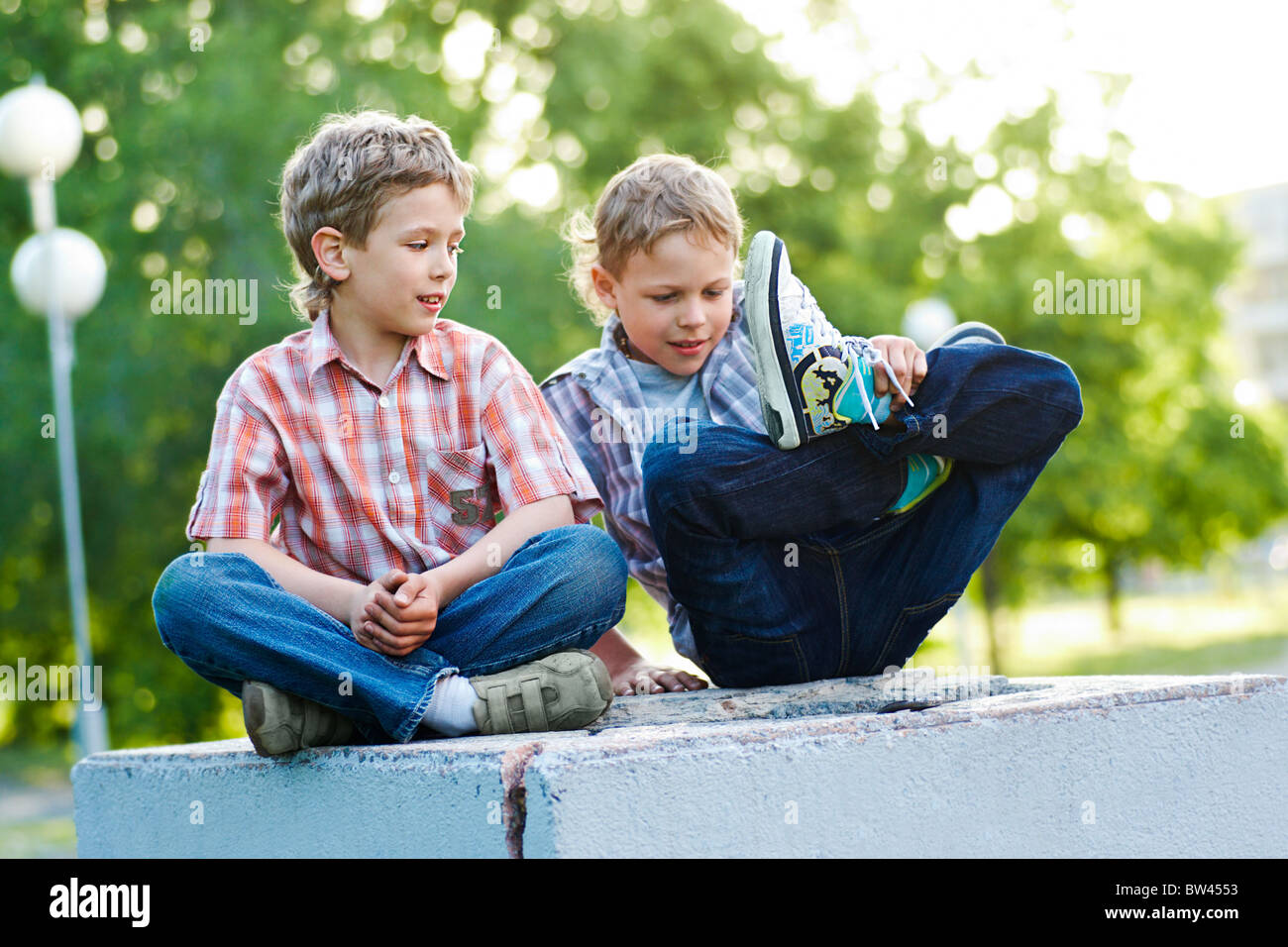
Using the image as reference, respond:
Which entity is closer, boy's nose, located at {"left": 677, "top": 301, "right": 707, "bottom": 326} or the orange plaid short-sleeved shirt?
the orange plaid short-sleeved shirt

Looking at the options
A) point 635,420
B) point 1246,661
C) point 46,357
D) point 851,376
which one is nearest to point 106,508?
point 46,357

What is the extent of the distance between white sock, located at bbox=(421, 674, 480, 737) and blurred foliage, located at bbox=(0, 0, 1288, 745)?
687 centimetres

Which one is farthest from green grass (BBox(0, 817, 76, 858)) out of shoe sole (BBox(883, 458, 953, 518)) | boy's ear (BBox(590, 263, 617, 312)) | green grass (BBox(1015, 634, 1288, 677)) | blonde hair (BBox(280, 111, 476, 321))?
green grass (BBox(1015, 634, 1288, 677))

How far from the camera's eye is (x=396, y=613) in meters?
2.41

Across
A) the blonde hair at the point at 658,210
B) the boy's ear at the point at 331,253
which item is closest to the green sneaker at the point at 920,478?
the blonde hair at the point at 658,210

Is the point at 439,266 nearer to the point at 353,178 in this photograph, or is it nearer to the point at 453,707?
the point at 353,178

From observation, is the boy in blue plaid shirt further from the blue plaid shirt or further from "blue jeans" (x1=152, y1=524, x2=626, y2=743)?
"blue jeans" (x1=152, y1=524, x2=626, y2=743)

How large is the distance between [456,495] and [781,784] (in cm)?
98

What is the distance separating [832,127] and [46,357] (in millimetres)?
7561

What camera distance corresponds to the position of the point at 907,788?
231 centimetres

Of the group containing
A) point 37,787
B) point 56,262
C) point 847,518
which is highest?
point 56,262

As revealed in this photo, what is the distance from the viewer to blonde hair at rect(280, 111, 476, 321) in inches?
108

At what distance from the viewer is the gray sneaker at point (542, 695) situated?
249 centimetres

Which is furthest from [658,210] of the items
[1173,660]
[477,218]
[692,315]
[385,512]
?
[1173,660]
